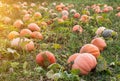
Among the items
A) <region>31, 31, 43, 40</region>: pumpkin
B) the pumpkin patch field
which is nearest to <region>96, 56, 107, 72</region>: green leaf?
the pumpkin patch field

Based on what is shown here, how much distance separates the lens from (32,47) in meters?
5.11

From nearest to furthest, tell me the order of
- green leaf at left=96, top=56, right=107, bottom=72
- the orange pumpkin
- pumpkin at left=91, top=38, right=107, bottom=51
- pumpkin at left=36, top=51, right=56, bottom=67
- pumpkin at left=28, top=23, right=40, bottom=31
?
green leaf at left=96, top=56, right=107, bottom=72
pumpkin at left=36, top=51, right=56, bottom=67
the orange pumpkin
pumpkin at left=91, top=38, right=107, bottom=51
pumpkin at left=28, top=23, right=40, bottom=31

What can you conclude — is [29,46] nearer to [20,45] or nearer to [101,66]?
[20,45]

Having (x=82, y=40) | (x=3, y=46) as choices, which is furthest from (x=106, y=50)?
(x=3, y=46)

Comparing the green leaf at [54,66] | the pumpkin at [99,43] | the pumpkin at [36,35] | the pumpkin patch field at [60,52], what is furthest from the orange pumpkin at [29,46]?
the green leaf at [54,66]

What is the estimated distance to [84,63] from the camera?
161 inches

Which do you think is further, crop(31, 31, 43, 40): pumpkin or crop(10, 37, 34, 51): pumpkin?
crop(31, 31, 43, 40): pumpkin

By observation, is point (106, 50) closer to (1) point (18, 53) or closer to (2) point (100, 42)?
(2) point (100, 42)

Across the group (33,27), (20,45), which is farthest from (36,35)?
(20,45)

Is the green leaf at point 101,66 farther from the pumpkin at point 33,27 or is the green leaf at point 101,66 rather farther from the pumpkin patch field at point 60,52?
the pumpkin at point 33,27

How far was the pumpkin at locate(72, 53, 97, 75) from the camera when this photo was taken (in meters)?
4.10

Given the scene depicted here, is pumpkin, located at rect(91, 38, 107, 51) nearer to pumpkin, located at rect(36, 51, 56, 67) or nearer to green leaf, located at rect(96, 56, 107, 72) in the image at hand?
green leaf, located at rect(96, 56, 107, 72)

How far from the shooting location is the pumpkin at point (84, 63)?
13.4 feet

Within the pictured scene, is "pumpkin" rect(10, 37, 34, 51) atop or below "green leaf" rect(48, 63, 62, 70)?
atop
